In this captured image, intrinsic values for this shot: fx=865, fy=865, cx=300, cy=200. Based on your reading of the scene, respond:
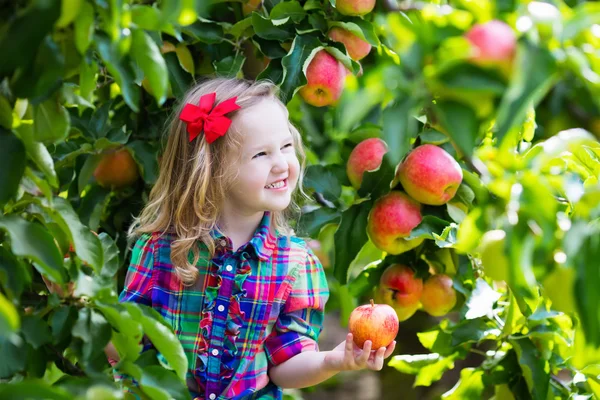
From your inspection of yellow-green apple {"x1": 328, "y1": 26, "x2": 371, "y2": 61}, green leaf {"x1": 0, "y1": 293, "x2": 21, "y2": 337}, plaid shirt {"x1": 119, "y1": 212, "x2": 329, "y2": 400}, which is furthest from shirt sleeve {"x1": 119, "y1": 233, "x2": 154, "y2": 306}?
green leaf {"x1": 0, "y1": 293, "x2": 21, "y2": 337}

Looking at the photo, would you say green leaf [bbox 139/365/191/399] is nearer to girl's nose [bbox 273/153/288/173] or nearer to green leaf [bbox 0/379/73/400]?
green leaf [bbox 0/379/73/400]

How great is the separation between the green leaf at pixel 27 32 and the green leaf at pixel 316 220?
3.65 ft

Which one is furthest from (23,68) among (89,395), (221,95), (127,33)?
(221,95)

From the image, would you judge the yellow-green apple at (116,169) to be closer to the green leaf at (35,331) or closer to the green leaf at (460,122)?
the green leaf at (35,331)

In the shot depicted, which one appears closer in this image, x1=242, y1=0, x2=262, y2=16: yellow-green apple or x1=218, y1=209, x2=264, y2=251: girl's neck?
x1=218, y1=209, x2=264, y2=251: girl's neck

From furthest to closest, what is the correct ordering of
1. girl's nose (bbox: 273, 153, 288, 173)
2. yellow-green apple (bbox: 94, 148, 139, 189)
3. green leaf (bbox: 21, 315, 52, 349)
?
yellow-green apple (bbox: 94, 148, 139, 189) → girl's nose (bbox: 273, 153, 288, 173) → green leaf (bbox: 21, 315, 52, 349)

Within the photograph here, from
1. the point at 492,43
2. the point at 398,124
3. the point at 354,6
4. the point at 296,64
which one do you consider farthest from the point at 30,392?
the point at 354,6

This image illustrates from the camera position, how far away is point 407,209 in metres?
1.87

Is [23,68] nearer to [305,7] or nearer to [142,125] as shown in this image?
[305,7]

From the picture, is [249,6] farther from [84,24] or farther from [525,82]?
[525,82]

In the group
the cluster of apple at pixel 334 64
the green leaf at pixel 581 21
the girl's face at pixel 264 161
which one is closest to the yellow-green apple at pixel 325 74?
the cluster of apple at pixel 334 64

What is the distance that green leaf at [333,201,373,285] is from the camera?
193 cm

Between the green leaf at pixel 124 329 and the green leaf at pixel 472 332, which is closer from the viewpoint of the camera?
the green leaf at pixel 124 329

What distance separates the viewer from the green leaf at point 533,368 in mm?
A: 1790
